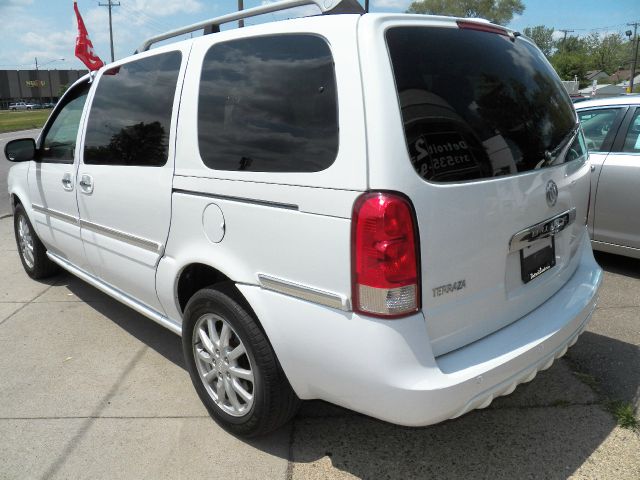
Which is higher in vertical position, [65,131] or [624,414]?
[65,131]

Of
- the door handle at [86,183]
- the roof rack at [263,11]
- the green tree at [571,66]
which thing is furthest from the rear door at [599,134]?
the green tree at [571,66]

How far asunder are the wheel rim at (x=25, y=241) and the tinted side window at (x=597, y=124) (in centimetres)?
527

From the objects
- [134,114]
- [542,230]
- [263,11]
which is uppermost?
[263,11]

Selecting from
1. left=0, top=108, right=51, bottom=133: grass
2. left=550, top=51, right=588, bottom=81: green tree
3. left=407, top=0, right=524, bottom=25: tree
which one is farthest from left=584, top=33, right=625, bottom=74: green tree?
left=0, top=108, right=51, bottom=133: grass

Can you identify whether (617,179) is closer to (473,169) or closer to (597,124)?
(597,124)

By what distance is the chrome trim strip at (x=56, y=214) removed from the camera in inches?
155

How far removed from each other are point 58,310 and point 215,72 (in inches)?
115

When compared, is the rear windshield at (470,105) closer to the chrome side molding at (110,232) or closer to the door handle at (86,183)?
the chrome side molding at (110,232)

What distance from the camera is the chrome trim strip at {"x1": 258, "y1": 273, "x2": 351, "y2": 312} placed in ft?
6.79

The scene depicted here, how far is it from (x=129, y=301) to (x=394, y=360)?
2136 mm

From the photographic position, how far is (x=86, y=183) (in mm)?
3600

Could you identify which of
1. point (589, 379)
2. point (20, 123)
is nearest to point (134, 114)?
point (589, 379)

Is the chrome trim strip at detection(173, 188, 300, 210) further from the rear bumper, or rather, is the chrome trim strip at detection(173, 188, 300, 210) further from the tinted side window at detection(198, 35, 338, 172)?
the rear bumper

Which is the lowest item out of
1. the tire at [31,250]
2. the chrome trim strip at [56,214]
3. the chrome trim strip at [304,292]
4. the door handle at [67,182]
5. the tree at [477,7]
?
the tire at [31,250]
